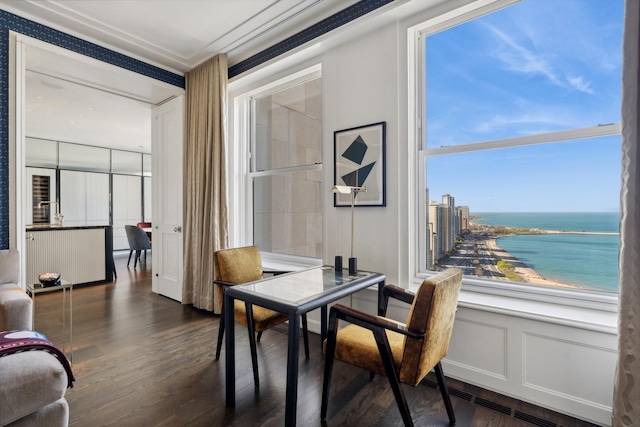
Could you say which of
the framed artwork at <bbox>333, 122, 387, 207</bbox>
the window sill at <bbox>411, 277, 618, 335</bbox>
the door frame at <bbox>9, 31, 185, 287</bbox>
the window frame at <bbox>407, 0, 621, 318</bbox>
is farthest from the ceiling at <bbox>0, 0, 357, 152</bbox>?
the window sill at <bbox>411, 277, 618, 335</bbox>

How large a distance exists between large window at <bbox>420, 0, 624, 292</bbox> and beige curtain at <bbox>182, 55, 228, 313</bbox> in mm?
2110

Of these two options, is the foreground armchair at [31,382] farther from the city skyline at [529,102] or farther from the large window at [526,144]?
the city skyline at [529,102]

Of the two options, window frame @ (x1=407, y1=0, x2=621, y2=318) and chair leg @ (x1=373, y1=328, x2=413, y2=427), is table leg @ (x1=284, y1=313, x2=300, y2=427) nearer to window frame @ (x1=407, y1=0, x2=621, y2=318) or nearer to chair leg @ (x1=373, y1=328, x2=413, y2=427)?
chair leg @ (x1=373, y1=328, x2=413, y2=427)

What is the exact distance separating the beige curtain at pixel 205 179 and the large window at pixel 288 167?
452 mm

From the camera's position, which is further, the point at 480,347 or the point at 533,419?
the point at 480,347

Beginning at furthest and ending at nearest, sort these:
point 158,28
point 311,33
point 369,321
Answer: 1. point 158,28
2. point 311,33
3. point 369,321

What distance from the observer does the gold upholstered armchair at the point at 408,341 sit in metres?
1.39

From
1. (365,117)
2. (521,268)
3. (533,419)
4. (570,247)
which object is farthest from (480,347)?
(365,117)

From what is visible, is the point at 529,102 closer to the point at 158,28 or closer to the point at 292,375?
the point at 292,375

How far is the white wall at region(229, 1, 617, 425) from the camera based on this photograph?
5.51ft

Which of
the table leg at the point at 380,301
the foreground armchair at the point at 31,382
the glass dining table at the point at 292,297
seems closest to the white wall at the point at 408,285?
the table leg at the point at 380,301

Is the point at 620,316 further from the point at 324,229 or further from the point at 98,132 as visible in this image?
the point at 98,132

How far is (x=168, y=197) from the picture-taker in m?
4.05

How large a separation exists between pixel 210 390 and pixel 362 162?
197 cm
